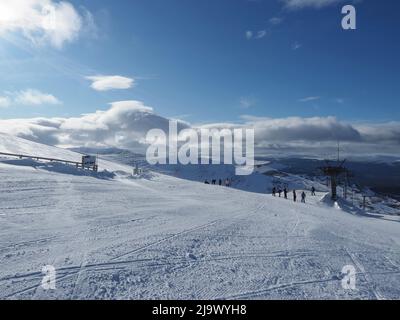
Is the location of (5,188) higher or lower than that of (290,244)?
higher

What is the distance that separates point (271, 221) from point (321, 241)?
3866 mm

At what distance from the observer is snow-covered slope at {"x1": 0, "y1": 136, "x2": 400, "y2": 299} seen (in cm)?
877

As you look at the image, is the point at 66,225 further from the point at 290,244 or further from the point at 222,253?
the point at 290,244

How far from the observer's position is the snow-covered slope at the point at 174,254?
28.8ft

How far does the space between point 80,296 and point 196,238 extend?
5742 mm

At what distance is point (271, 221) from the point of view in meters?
18.7

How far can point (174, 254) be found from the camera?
36.4ft

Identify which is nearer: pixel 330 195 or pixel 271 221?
pixel 271 221

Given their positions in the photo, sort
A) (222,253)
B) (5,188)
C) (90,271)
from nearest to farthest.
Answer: (90,271), (222,253), (5,188)

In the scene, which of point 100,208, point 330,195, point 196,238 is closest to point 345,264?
point 196,238
